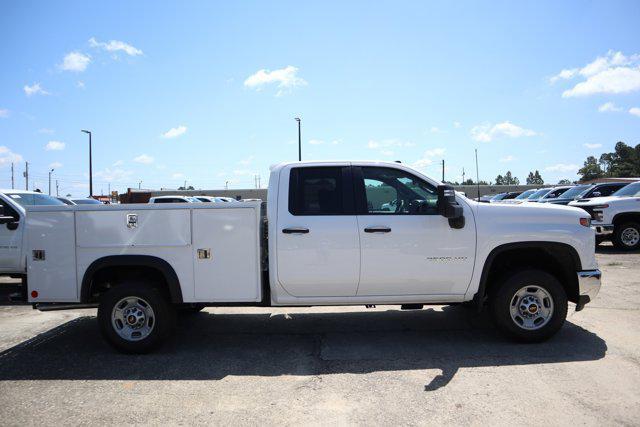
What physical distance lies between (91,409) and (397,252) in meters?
3.12

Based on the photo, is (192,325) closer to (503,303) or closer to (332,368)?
(332,368)

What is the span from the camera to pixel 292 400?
12.9 feet

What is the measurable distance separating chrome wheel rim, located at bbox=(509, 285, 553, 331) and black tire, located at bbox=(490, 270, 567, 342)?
0.16ft

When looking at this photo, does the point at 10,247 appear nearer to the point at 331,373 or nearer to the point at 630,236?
the point at 331,373

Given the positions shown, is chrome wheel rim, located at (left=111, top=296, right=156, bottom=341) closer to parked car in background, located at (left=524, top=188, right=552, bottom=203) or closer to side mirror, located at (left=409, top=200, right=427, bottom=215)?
side mirror, located at (left=409, top=200, right=427, bottom=215)

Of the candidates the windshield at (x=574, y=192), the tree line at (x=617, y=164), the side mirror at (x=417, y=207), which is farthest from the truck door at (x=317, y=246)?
the tree line at (x=617, y=164)

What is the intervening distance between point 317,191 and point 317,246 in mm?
616

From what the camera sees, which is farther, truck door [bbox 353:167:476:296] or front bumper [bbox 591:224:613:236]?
front bumper [bbox 591:224:613:236]

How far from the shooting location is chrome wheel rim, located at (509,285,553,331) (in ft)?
17.0

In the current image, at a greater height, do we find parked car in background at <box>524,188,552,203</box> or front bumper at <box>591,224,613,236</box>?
parked car in background at <box>524,188,552,203</box>

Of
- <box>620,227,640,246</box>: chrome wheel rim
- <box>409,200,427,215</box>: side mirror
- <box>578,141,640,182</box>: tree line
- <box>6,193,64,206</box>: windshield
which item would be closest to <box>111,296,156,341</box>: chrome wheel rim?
<box>409,200,427,215</box>: side mirror

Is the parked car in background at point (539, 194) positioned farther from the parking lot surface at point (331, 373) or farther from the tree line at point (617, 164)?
the tree line at point (617, 164)

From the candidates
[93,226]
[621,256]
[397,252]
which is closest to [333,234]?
[397,252]

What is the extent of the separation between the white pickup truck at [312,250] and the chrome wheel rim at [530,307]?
0.04 ft
